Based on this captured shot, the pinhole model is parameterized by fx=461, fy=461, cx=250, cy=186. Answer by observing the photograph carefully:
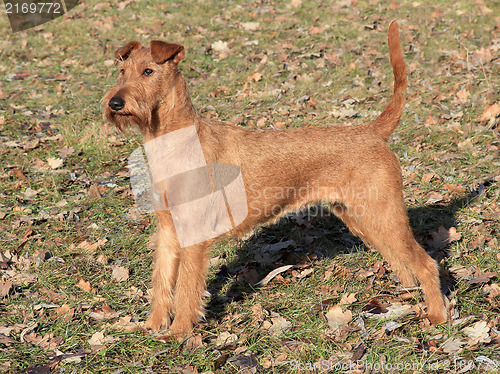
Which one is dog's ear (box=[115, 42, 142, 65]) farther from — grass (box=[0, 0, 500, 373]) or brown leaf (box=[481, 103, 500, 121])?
brown leaf (box=[481, 103, 500, 121])

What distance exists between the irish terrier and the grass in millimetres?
338

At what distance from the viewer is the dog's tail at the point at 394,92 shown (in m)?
3.94

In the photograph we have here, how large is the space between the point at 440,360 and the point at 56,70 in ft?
29.2

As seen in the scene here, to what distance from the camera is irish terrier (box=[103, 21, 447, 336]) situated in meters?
3.72

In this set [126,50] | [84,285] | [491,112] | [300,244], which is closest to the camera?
[126,50]

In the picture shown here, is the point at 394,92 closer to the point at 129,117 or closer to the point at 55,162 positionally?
the point at 129,117

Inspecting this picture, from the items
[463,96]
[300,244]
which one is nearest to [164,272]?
[300,244]

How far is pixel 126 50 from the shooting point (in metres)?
3.88

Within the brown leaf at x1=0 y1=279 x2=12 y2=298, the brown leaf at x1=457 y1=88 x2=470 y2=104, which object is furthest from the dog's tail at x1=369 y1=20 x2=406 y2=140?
the brown leaf at x1=457 y1=88 x2=470 y2=104

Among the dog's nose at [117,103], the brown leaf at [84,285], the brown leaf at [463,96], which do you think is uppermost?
the dog's nose at [117,103]

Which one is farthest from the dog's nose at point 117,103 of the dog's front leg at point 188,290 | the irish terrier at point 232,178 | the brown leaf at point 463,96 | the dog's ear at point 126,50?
the brown leaf at point 463,96

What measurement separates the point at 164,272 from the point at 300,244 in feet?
5.42

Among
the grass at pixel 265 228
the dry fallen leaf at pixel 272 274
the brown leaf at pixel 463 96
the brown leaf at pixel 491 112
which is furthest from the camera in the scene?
the brown leaf at pixel 463 96

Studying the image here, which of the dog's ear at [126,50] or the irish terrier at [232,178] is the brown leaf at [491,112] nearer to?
the irish terrier at [232,178]
